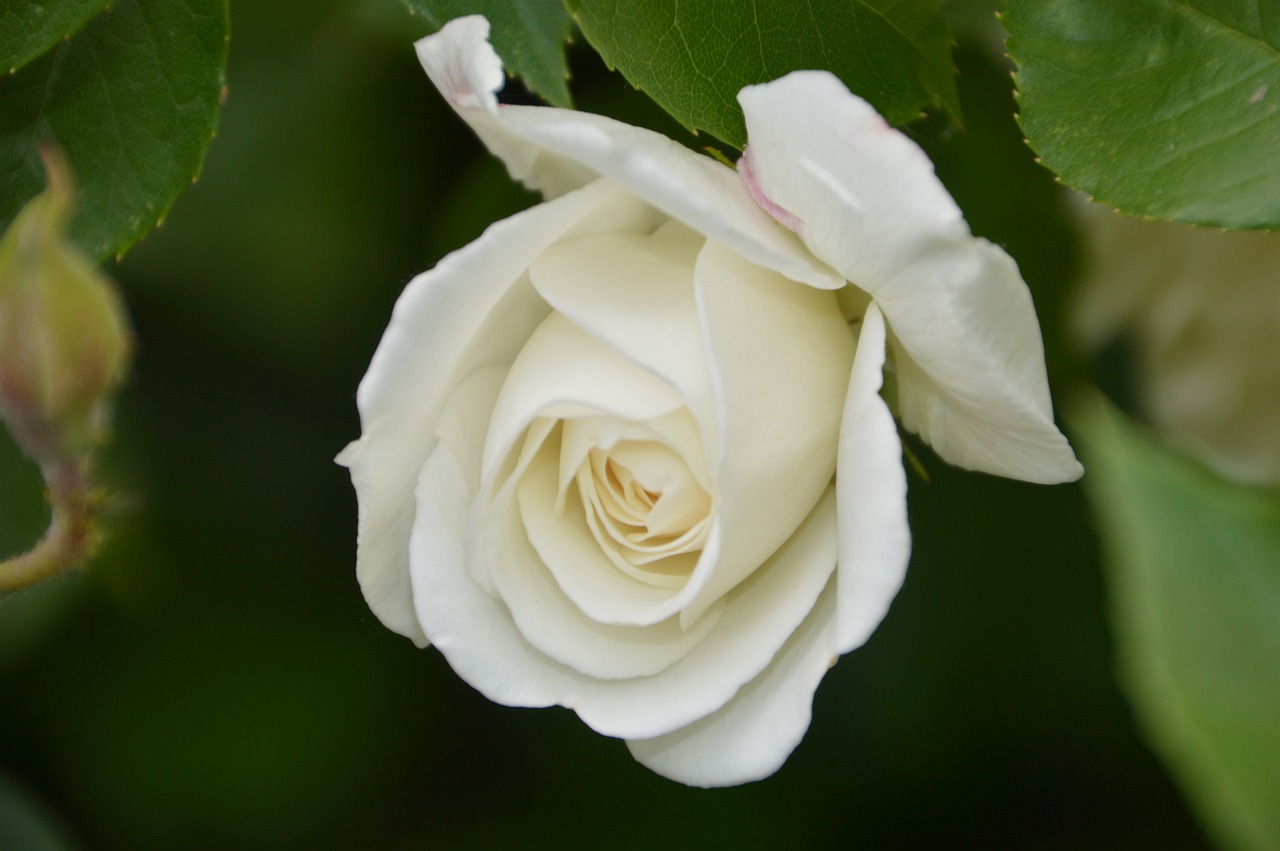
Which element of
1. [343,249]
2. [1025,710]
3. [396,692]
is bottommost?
[396,692]

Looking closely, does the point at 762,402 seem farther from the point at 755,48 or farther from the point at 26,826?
the point at 26,826

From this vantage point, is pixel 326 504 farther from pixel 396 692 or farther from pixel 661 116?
pixel 661 116

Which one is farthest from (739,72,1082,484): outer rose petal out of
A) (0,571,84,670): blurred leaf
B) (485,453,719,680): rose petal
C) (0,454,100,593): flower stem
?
(0,571,84,670): blurred leaf

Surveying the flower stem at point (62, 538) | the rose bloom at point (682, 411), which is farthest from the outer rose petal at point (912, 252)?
the flower stem at point (62, 538)

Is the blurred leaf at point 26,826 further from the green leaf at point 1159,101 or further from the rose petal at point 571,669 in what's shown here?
the green leaf at point 1159,101

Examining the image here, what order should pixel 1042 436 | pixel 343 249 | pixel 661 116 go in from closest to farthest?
pixel 1042 436, pixel 661 116, pixel 343 249

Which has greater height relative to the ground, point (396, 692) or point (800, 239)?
point (800, 239)

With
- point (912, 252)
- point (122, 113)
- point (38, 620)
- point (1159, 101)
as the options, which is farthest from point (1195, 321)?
point (38, 620)

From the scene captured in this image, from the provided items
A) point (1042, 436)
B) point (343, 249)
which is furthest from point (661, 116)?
point (1042, 436)
